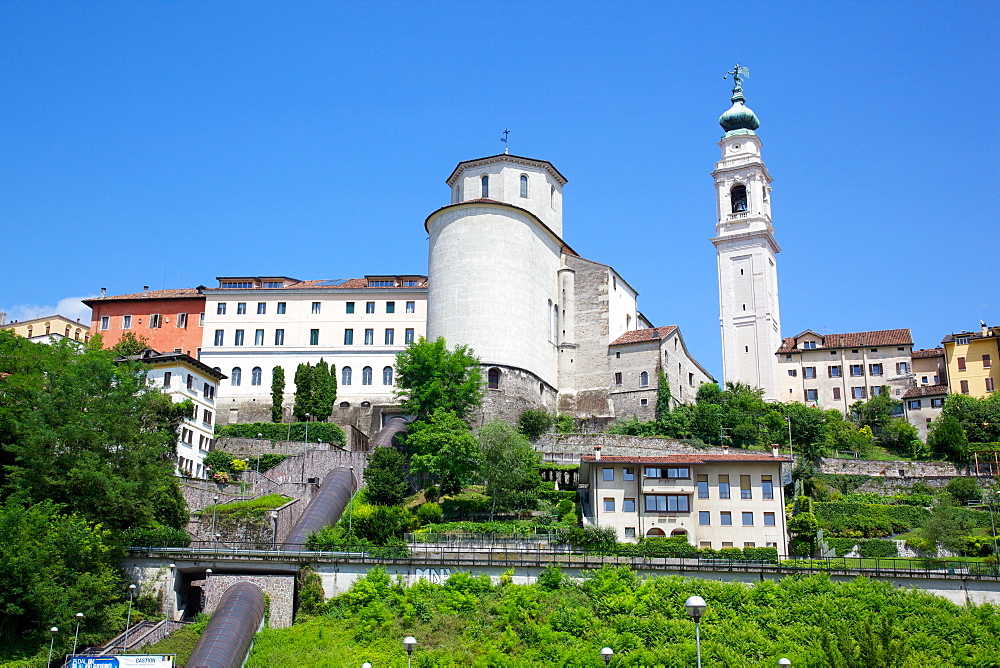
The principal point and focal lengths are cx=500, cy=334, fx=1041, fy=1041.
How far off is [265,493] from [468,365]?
16.0 metres

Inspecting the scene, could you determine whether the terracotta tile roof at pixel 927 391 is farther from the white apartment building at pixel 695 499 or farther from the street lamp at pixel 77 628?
the street lamp at pixel 77 628

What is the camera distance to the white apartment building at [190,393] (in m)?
64.4

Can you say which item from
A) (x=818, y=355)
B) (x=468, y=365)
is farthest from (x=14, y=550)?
(x=818, y=355)

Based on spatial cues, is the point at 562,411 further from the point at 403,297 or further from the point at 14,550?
the point at 14,550

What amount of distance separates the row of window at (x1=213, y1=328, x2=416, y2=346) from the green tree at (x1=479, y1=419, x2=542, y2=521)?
26.2 metres

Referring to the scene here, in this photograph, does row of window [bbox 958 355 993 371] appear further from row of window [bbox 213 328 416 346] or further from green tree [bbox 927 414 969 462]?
row of window [bbox 213 328 416 346]

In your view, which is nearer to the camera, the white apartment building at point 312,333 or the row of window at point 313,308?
the white apartment building at point 312,333

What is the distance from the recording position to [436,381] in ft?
214

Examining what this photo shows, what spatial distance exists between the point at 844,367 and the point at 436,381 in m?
43.0

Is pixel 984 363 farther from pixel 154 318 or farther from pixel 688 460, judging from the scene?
pixel 154 318

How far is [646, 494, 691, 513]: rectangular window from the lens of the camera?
5219cm

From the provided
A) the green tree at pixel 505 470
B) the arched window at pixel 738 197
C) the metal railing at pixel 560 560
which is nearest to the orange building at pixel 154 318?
the green tree at pixel 505 470

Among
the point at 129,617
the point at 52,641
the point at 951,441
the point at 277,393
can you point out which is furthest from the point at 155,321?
the point at 951,441

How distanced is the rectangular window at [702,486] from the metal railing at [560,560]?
5701 mm
